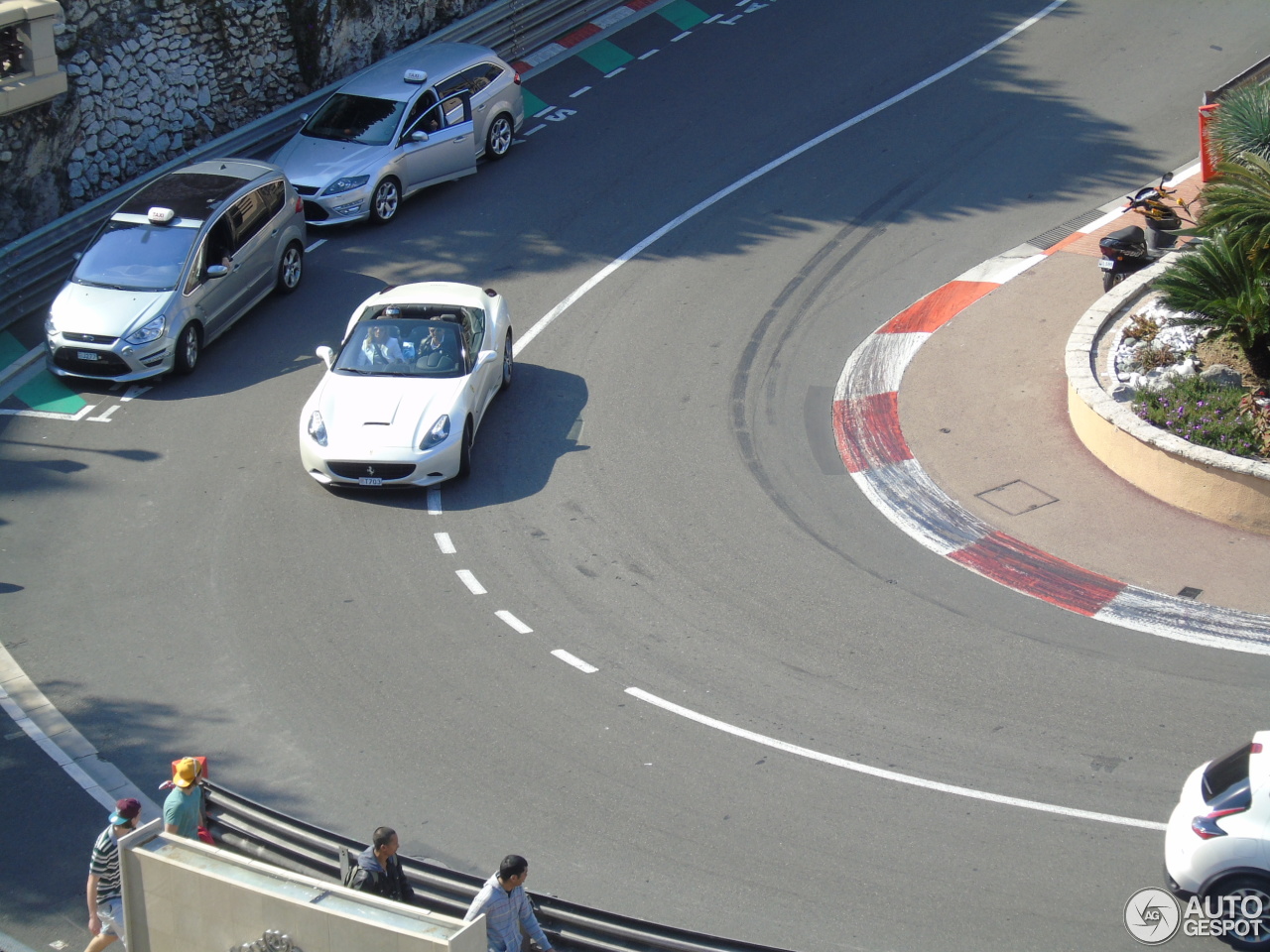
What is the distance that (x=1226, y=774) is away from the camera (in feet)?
29.0

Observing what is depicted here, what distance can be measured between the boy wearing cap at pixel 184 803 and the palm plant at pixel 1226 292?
11129mm

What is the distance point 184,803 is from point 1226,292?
11.6m

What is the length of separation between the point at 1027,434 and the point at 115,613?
10.1 m

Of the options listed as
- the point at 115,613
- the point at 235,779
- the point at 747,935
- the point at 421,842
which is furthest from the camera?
the point at 115,613

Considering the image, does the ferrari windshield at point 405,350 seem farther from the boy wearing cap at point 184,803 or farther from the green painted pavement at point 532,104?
the green painted pavement at point 532,104

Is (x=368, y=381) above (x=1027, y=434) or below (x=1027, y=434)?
above

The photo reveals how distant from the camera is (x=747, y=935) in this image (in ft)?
29.8

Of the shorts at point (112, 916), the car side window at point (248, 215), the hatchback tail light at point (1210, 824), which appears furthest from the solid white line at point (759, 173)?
the hatchback tail light at point (1210, 824)

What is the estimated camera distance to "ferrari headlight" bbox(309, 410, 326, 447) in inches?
571

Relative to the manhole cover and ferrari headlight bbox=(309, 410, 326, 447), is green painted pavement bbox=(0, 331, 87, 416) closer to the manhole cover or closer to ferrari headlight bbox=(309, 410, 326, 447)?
ferrari headlight bbox=(309, 410, 326, 447)

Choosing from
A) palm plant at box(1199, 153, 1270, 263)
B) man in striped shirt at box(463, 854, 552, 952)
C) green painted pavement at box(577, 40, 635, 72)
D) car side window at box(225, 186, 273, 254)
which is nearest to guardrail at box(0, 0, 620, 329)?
green painted pavement at box(577, 40, 635, 72)

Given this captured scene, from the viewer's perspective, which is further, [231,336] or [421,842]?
[231,336]

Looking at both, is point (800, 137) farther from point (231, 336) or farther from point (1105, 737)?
point (1105, 737)

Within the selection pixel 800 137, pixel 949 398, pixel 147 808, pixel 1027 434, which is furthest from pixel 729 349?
pixel 147 808
